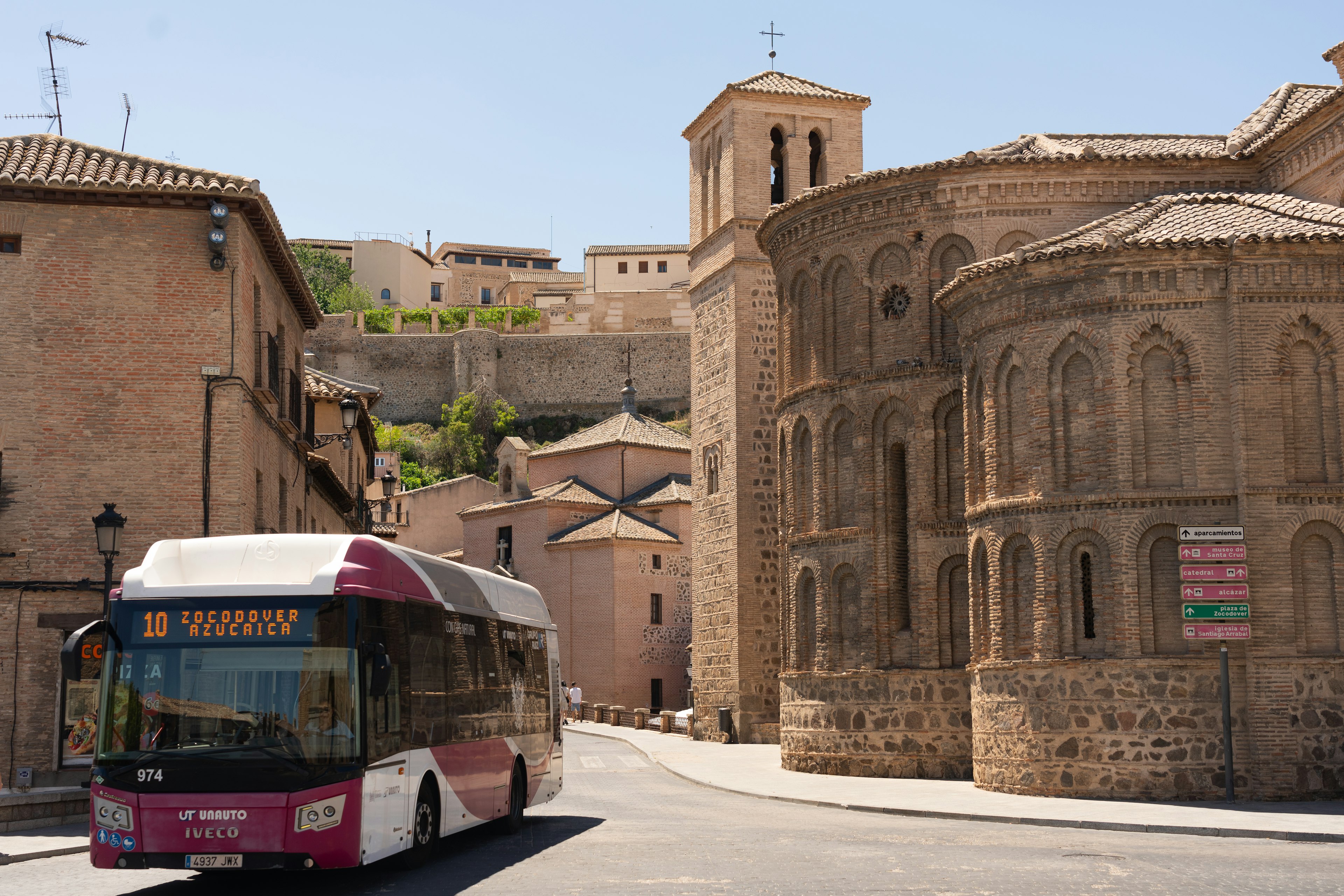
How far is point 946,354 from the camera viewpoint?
79.3 ft

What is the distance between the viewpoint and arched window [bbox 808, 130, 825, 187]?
121ft

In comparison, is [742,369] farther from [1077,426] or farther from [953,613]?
[1077,426]

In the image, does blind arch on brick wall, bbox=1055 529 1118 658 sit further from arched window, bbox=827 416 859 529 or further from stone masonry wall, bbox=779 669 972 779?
arched window, bbox=827 416 859 529

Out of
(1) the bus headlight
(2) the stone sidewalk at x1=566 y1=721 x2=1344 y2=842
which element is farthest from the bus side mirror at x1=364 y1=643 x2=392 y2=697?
(2) the stone sidewalk at x1=566 y1=721 x2=1344 y2=842

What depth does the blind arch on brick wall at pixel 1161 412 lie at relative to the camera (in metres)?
19.1

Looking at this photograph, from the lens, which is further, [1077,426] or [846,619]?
[846,619]

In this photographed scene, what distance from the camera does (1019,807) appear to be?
17.8 metres

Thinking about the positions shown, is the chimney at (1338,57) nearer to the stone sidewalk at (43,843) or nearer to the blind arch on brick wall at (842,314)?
the blind arch on brick wall at (842,314)

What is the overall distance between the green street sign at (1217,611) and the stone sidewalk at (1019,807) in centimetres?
235

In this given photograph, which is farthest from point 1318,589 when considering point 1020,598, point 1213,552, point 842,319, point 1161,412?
point 842,319

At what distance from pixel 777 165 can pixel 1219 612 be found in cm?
2174

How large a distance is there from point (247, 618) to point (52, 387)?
10545 mm

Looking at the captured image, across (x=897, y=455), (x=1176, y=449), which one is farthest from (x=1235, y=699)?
(x=897, y=455)

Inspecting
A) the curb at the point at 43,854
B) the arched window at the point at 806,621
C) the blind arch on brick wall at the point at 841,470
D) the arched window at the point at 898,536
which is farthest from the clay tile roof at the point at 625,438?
the curb at the point at 43,854
